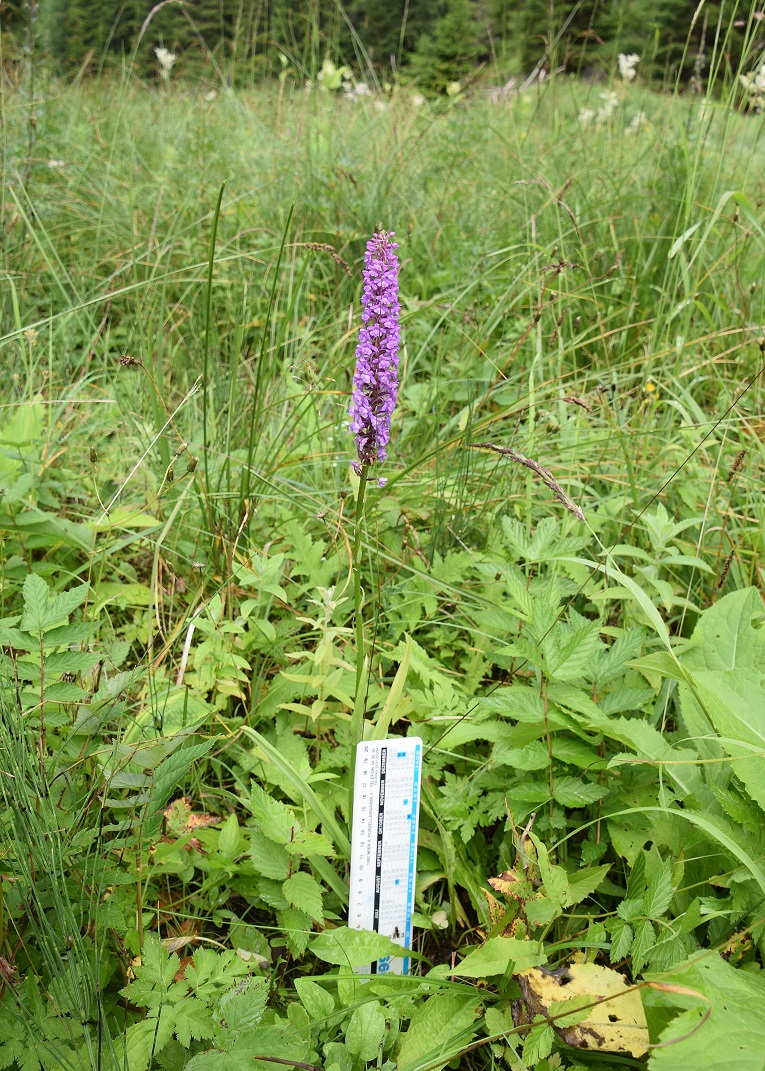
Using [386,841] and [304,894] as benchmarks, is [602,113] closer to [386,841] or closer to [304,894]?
[386,841]

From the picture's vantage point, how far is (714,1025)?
3.12ft

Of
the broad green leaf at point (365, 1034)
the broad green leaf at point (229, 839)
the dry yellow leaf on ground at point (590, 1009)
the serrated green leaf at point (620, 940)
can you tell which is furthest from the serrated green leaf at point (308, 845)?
the serrated green leaf at point (620, 940)

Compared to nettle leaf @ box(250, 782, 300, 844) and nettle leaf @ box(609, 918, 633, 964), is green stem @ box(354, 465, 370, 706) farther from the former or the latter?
nettle leaf @ box(609, 918, 633, 964)

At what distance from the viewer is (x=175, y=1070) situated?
1.17 meters

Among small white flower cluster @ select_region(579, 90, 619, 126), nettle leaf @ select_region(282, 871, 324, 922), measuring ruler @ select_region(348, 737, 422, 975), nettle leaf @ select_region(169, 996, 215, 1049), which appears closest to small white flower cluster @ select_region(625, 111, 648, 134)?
small white flower cluster @ select_region(579, 90, 619, 126)

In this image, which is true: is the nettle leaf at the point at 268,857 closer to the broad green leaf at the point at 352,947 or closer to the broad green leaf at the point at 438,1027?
the broad green leaf at the point at 352,947

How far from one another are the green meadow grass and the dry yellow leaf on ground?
6 cm

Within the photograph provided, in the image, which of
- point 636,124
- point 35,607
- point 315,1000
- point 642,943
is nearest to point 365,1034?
point 315,1000

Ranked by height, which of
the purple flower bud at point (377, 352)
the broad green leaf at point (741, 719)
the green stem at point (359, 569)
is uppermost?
the purple flower bud at point (377, 352)

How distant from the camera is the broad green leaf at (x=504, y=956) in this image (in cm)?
122

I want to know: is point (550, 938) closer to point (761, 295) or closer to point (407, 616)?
point (407, 616)

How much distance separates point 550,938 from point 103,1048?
83 cm

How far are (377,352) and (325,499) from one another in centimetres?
106

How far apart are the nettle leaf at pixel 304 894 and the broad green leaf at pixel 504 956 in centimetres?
26
